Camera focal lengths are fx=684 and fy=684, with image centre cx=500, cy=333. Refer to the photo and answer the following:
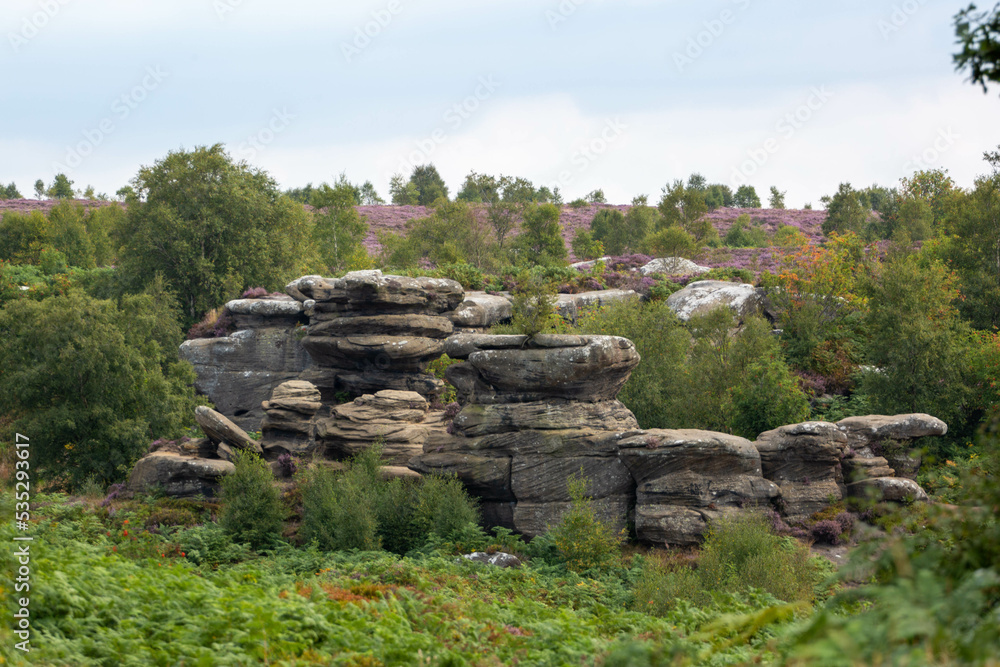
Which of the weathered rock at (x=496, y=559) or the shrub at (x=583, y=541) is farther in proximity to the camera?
the shrub at (x=583, y=541)

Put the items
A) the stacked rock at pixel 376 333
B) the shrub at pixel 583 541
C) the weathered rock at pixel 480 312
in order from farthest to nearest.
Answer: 1. the weathered rock at pixel 480 312
2. the stacked rock at pixel 376 333
3. the shrub at pixel 583 541

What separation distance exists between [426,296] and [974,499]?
27.5 metres

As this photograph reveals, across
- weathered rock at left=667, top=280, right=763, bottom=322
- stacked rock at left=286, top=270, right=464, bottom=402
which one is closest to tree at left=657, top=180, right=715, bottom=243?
weathered rock at left=667, top=280, right=763, bottom=322

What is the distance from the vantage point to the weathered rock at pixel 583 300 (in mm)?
37312

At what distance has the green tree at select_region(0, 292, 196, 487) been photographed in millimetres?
25672

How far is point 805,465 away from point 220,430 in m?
19.8

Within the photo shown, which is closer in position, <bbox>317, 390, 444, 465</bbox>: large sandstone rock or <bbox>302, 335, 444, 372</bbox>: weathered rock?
<bbox>317, 390, 444, 465</bbox>: large sandstone rock

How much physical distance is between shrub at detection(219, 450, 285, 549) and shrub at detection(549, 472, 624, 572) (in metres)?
8.26

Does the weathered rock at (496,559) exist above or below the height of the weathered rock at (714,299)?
below

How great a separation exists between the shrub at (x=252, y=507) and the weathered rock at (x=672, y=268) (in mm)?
31477

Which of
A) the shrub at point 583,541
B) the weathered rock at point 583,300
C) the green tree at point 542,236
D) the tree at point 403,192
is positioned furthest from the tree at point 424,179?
the shrub at point 583,541

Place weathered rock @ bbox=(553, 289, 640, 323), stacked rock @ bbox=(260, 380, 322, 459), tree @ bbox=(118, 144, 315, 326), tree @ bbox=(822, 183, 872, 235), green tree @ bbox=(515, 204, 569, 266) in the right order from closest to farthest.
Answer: stacked rock @ bbox=(260, 380, 322, 459) → weathered rock @ bbox=(553, 289, 640, 323) → tree @ bbox=(118, 144, 315, 326) → green tree @ bbox=(515, 204, 569, 266) → tree @ bbox=(822, 183, 872, 235)

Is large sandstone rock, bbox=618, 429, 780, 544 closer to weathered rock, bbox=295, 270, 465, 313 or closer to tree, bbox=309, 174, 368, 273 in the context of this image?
weathered rock, bbox=295, 270, 465, 313

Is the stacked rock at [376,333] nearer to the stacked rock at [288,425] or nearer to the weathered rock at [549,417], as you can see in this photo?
the stacked rock at [288,425]
